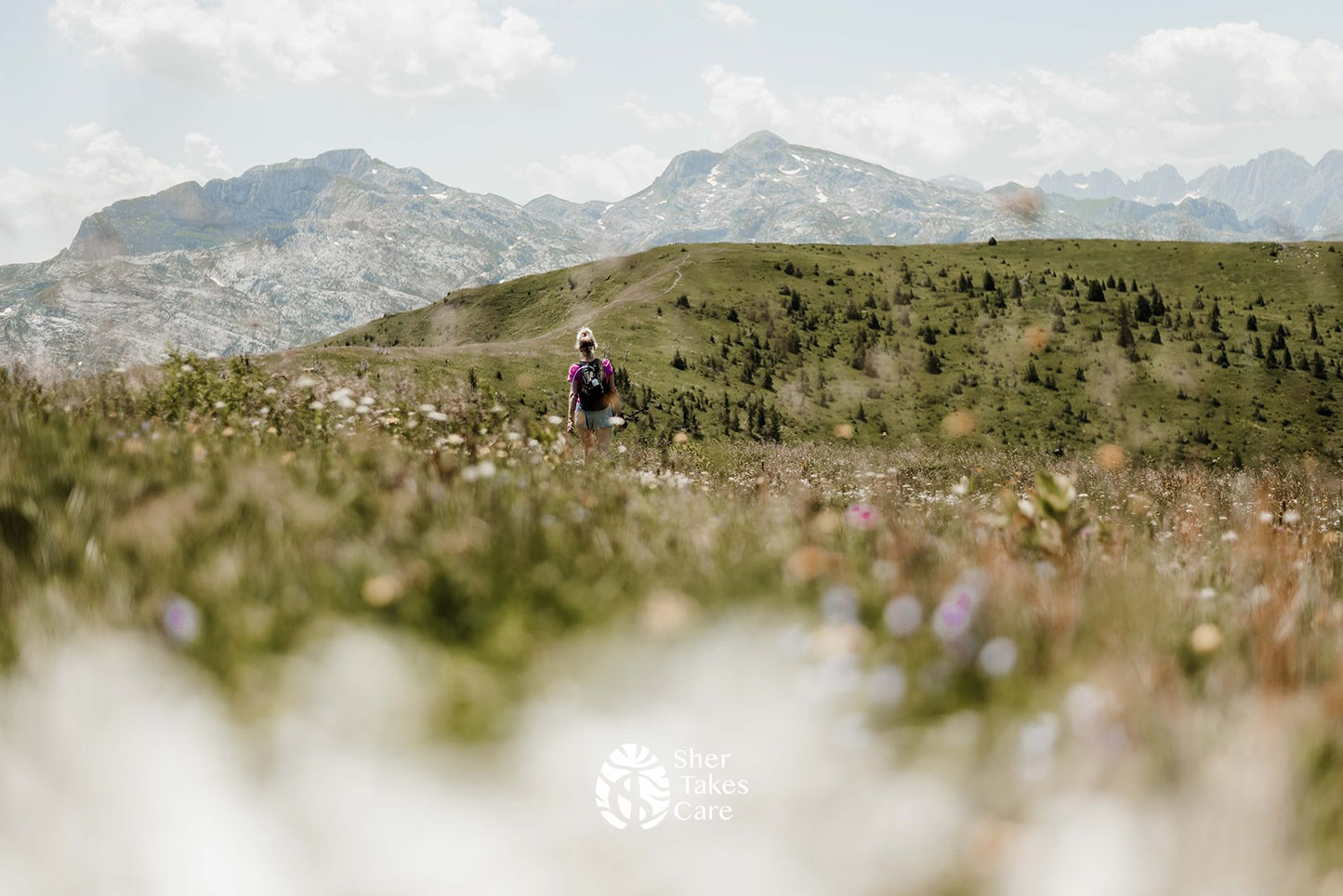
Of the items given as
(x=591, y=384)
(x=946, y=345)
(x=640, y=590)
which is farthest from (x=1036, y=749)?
(x=946, y=345)

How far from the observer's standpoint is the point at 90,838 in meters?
1.42

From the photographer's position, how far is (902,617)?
2086 mm

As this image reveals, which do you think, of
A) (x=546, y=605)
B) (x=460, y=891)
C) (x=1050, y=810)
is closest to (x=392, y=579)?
(x=546, y=605)

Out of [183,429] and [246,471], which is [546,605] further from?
[183,429]

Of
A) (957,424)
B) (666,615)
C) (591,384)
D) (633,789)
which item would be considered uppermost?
(591,384)

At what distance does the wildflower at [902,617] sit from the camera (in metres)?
2.06

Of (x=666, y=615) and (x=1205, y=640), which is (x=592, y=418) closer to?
(x=666, y=615)

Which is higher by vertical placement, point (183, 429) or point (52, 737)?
point (183, 429)

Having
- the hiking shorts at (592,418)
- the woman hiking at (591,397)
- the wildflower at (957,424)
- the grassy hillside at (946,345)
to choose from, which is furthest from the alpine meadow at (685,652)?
the wildflower at (957,424)

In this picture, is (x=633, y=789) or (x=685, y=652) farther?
(x=685, y=652)

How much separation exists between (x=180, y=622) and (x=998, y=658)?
6.35ft

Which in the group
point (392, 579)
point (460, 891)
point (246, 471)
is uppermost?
point (246, 471)

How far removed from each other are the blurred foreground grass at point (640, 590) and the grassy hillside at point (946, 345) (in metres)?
35.8

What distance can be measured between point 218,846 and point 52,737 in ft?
1.55
